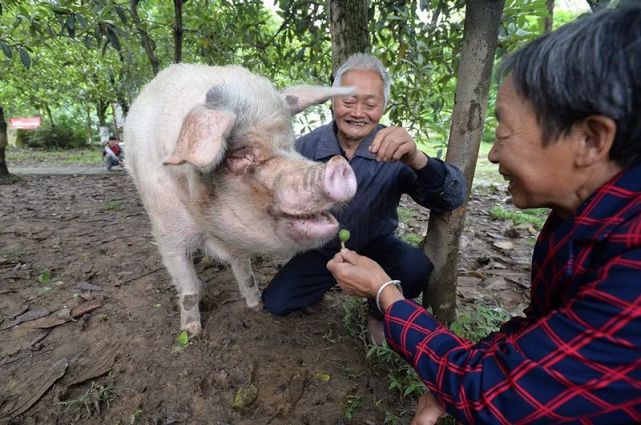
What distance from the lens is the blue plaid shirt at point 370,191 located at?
2.52 m

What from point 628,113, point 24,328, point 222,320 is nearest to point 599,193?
point 628,113

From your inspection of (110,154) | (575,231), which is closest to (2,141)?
(110,154)

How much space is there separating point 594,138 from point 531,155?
0.17 m

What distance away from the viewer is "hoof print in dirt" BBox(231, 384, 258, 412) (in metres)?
2.17

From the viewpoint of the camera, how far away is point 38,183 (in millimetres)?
7988

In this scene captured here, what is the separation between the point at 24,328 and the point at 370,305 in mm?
2350

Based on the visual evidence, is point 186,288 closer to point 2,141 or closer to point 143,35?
point 143,35

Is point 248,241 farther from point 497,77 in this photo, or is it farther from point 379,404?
point 497,77

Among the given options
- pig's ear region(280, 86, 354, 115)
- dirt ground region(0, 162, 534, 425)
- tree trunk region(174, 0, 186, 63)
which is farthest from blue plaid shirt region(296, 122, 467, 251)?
tree trunk region(174, 0, 186, 63)

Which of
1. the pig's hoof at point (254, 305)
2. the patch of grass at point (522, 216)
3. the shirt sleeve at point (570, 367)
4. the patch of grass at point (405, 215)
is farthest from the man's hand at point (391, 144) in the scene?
the patch of grass at point (522, 216)

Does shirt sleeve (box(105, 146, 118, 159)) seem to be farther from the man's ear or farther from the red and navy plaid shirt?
the man's ear

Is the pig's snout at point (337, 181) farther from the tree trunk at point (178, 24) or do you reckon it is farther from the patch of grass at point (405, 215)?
the tree trunk at point (178, 24)

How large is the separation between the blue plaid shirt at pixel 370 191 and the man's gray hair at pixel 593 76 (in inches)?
48.6

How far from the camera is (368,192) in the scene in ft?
8.70
